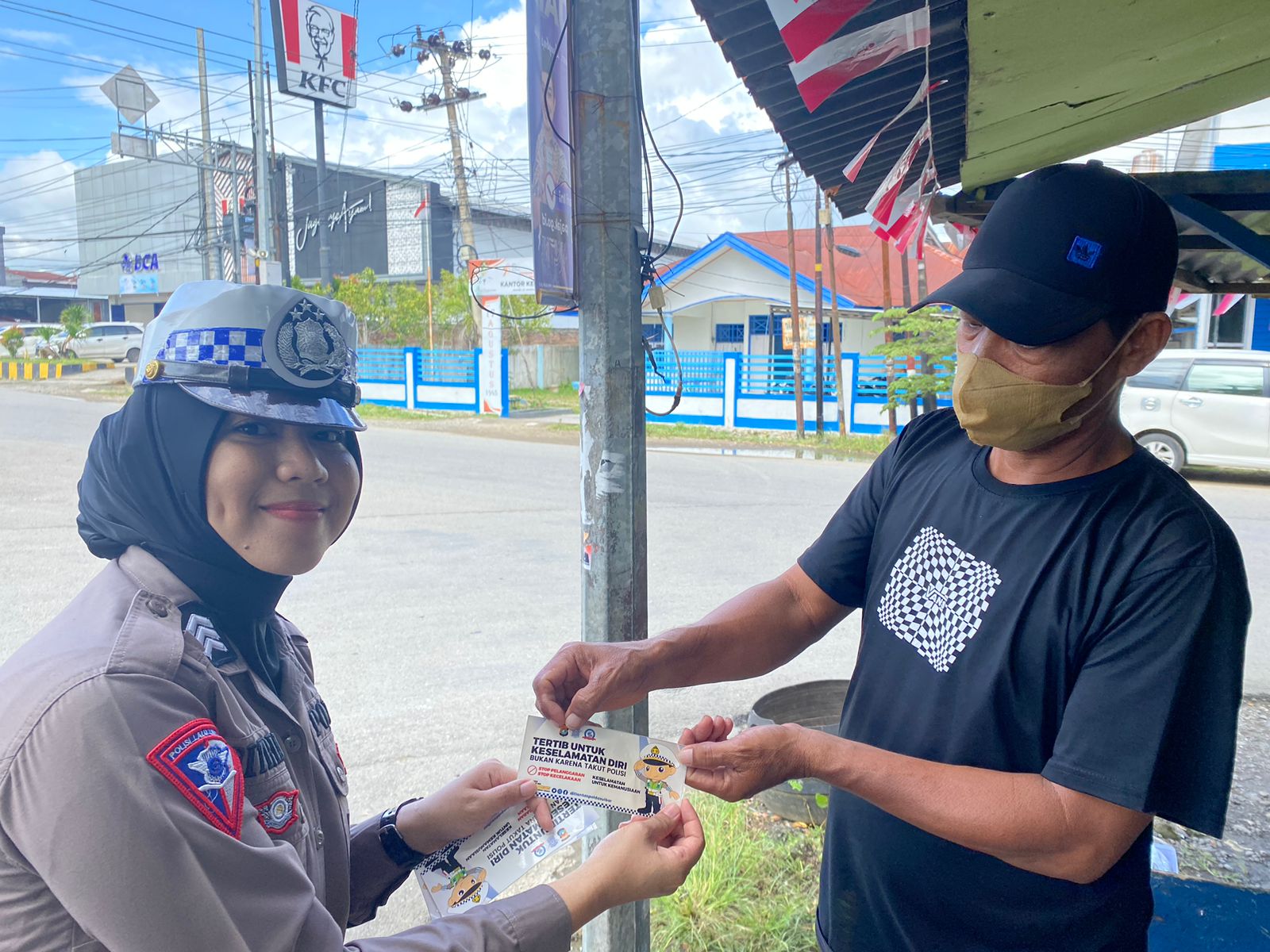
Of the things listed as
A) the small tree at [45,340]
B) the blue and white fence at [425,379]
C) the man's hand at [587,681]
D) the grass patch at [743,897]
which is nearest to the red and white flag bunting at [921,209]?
the man's hand at [587,681]

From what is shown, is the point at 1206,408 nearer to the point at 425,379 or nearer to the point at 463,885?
the point at 463,885

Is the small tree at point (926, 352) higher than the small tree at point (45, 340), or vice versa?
the small tree at point (45, 340)

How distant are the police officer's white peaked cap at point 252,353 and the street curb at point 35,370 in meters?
32.3

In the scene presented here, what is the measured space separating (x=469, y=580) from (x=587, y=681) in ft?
17.5

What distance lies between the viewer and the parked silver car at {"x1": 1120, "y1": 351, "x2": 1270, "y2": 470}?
11094 millimetres

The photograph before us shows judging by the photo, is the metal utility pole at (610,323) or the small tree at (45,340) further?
the small tree at (45,340)

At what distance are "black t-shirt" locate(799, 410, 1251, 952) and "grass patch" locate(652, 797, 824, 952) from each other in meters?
1.08

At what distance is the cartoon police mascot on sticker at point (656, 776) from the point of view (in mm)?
1666

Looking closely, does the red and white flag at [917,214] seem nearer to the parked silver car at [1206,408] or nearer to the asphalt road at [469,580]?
the asphalt road at [469,580]

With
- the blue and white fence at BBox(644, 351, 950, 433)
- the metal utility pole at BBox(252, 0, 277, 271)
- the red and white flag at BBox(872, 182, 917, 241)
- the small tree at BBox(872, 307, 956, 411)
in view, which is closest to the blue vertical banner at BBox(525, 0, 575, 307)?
the red and white flag at BBox(872, 182, 917, 241)

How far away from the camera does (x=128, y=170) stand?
1740 inches

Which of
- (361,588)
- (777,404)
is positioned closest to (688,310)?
(777,404)

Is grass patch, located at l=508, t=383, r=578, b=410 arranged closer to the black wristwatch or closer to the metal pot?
the metal pot

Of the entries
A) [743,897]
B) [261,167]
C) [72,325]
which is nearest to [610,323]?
[743,897]
